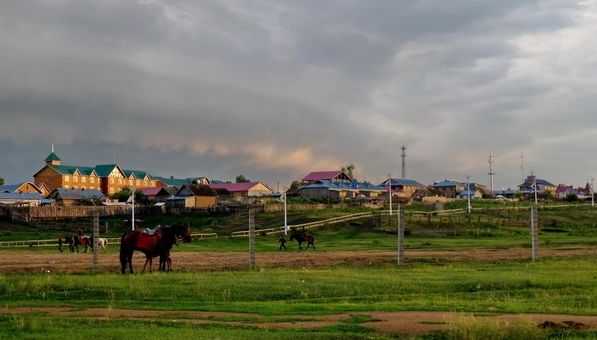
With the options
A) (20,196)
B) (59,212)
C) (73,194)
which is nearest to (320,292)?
(59,212)

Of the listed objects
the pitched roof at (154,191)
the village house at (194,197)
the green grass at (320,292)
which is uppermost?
the pitched roof at (154,191)

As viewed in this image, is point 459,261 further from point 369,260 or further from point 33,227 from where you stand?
point 33,227

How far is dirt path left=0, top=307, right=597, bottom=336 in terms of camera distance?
14.8m

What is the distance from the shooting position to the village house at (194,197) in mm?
127438

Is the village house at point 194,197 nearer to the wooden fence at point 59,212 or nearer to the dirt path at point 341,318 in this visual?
the wooden fence at point 59,212

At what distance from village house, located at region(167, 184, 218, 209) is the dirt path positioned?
109517 mm

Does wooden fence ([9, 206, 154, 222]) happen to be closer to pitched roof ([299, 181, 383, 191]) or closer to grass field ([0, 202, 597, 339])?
pitched roof ([299, 181, 383, 191])

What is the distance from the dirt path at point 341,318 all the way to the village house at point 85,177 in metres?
144

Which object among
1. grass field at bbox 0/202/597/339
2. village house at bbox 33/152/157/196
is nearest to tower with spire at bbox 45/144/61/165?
village house at bbox 33/152/157/196

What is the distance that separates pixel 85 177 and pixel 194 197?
46.1 m

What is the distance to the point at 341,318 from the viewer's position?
16016 millimetres

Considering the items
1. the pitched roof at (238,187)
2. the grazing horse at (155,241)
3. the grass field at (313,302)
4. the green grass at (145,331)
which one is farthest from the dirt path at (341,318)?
the pitched roof at (238,187)

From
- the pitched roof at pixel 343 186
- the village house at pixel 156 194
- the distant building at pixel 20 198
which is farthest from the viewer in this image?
the pitched roof at pixel 343 186

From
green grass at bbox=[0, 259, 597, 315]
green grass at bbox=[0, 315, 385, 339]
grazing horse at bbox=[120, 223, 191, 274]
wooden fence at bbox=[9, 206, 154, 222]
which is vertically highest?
wooden fence at bbox=[9, 206, 154, 222]
